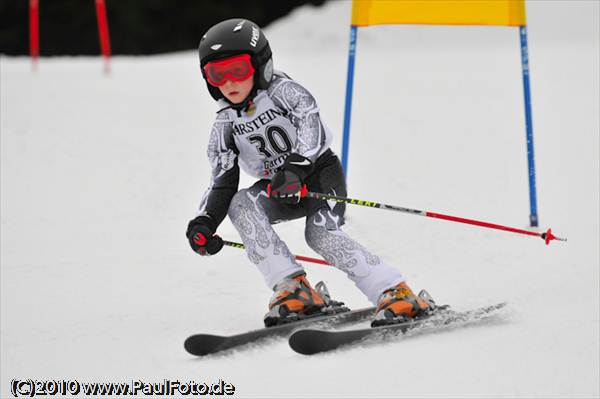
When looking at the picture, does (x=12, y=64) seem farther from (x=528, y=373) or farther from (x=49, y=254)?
(x=528, y=373)

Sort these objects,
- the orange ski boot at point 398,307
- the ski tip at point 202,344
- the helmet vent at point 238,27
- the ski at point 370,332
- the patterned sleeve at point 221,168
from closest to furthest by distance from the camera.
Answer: the ski at point 370,332 < the ski tip at point 202,344 < the orange ski boot at point 398,307 < the helmet vent at point 238,27 < the patterned sleeve at point 221,168

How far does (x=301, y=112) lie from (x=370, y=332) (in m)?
1.13

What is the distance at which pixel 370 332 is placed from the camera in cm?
414

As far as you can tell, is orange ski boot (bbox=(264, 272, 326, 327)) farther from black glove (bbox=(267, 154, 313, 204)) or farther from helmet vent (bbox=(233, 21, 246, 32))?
helmet vent (bbox=(233, 21, 246, 32))

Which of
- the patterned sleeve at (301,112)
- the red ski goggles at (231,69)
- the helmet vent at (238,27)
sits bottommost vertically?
the patterned sleeve at (301,112)

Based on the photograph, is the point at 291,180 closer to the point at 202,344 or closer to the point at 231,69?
the point at 231,69

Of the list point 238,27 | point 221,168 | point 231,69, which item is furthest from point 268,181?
point 238,27

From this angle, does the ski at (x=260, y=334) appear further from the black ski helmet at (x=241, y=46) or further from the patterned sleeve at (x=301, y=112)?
the black ski helmet at (x=241, y=46)

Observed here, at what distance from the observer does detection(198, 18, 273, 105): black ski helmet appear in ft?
14.4

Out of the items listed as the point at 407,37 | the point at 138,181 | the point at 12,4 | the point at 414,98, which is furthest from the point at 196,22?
the point at 138,181

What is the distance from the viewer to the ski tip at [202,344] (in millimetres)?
4148

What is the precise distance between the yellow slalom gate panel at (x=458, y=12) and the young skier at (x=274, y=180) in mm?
2147

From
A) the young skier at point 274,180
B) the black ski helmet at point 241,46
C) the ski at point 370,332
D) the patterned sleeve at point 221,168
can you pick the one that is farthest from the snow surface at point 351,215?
the black ski helmet at point 241,46

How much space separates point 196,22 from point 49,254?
13123 mm
